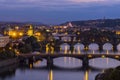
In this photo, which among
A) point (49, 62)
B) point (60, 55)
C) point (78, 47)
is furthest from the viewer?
point (78, 47)

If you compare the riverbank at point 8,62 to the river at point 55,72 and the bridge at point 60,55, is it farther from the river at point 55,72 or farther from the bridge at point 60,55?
the bridge at point 60,55

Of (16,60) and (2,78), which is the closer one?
(2,78)

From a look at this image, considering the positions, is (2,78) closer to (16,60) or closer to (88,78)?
(88,78)

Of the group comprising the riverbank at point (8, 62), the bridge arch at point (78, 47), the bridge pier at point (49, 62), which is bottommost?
the bridge arch at point (78, 47)

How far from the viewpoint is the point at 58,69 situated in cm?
2419

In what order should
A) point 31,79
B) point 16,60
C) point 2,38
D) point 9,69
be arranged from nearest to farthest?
point 31,79, point 9,69, point 16,60, point 2,38

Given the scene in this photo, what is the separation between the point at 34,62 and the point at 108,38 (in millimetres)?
23640

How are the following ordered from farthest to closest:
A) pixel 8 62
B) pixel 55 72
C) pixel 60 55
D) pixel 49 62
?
pixel 60 55, pixel 49 62, pixel 8 62, pixel 55 72

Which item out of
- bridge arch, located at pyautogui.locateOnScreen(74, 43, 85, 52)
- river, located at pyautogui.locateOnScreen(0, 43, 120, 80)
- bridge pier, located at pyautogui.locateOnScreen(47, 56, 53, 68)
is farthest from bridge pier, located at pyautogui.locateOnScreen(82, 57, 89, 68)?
bridge arch, located at pyautogui.locateOnScreen(74, 43, 85, 52)

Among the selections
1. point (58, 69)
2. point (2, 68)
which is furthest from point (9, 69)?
point (58, 69)

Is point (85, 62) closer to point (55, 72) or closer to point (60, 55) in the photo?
point (60, 55)

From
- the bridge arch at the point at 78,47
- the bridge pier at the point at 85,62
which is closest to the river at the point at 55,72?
the bridge pier at the point at 85,62

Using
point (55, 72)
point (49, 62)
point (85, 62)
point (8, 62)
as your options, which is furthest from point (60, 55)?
point (55, 72)

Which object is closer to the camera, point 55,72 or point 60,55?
point 55,72
